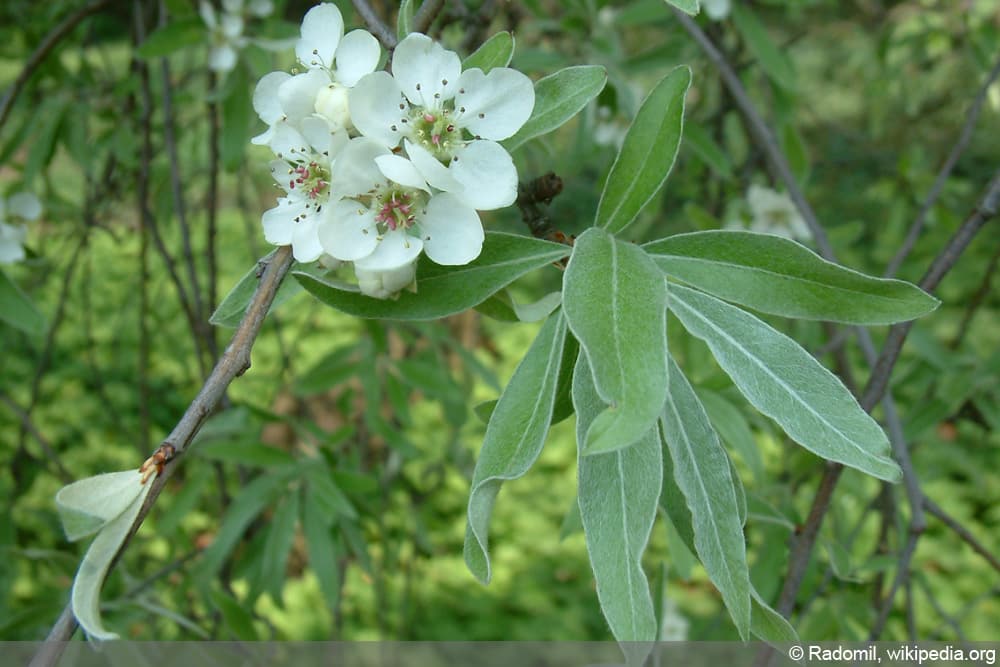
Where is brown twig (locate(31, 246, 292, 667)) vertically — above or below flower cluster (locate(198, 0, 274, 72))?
above

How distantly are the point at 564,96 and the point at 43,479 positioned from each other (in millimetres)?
3126

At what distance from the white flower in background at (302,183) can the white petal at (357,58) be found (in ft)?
0.18

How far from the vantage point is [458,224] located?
0.73 metres

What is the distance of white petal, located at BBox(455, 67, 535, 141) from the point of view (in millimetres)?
755

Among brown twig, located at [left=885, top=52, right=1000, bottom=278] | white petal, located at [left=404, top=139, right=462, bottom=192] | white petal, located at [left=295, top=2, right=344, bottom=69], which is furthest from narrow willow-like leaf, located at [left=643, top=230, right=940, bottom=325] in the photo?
brown twig, located at [left=885, top=52, right=1000, bottom=278]

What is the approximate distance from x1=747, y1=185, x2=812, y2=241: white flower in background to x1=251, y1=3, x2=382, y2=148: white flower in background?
1.24 metres

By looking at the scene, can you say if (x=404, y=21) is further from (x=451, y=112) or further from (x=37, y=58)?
(x=37, y=58)

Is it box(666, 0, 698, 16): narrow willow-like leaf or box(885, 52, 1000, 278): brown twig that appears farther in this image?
box(885, 52, 1000, 278): brown twig

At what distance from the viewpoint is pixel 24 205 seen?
149 cm

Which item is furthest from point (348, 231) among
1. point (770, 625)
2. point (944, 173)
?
point (944, 173)

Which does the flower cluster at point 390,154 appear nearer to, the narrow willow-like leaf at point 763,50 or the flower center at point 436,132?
the flower center at point 436,132

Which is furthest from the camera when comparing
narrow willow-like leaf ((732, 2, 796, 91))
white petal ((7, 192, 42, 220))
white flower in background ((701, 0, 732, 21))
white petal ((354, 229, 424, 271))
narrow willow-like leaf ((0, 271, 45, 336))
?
narrow willow-like leaf ((732, 2, 796, 91))

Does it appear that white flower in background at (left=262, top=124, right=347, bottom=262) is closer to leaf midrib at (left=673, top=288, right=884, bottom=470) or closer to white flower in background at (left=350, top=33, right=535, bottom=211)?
white flower in background at (left=350, top=33, right=535, bottom=211)

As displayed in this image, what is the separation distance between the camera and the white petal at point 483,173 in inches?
28.7
